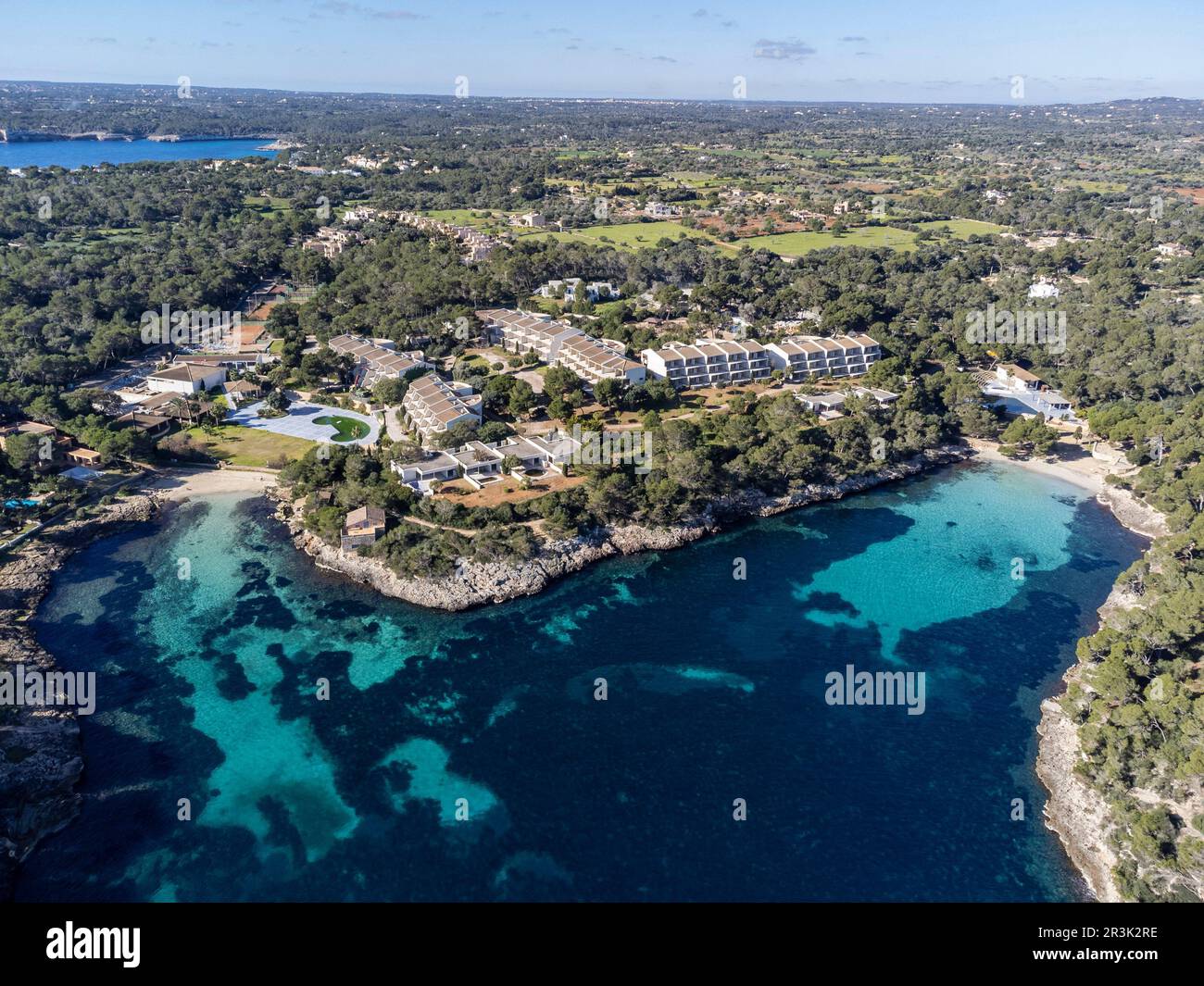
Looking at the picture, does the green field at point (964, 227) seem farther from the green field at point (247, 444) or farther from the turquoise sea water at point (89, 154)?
the turquoise sea water at point (89, 154)

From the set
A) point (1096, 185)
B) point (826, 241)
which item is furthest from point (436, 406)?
point (1096, 185)

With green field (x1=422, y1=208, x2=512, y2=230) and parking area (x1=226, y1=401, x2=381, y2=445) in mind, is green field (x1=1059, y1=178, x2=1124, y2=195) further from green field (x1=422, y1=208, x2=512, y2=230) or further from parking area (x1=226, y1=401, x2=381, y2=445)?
parking area (x1=226, y1=401, x2=381, y2=445)

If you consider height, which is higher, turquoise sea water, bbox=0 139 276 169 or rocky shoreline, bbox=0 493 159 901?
Result: turquoise sea water, bbox=0 139 276 169

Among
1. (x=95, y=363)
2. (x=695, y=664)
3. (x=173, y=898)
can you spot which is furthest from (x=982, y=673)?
(x=95, y=363)

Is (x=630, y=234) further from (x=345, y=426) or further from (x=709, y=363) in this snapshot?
(x=345, y=426)

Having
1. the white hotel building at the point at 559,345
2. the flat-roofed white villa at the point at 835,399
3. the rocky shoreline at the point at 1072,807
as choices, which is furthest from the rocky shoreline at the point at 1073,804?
the white hotel building at the point at 559,345

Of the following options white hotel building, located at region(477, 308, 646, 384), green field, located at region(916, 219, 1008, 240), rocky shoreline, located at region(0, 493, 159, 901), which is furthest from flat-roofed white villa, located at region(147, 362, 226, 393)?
green field, located at region(916, 219, 1008, 240)

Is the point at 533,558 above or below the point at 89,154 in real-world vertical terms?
below
